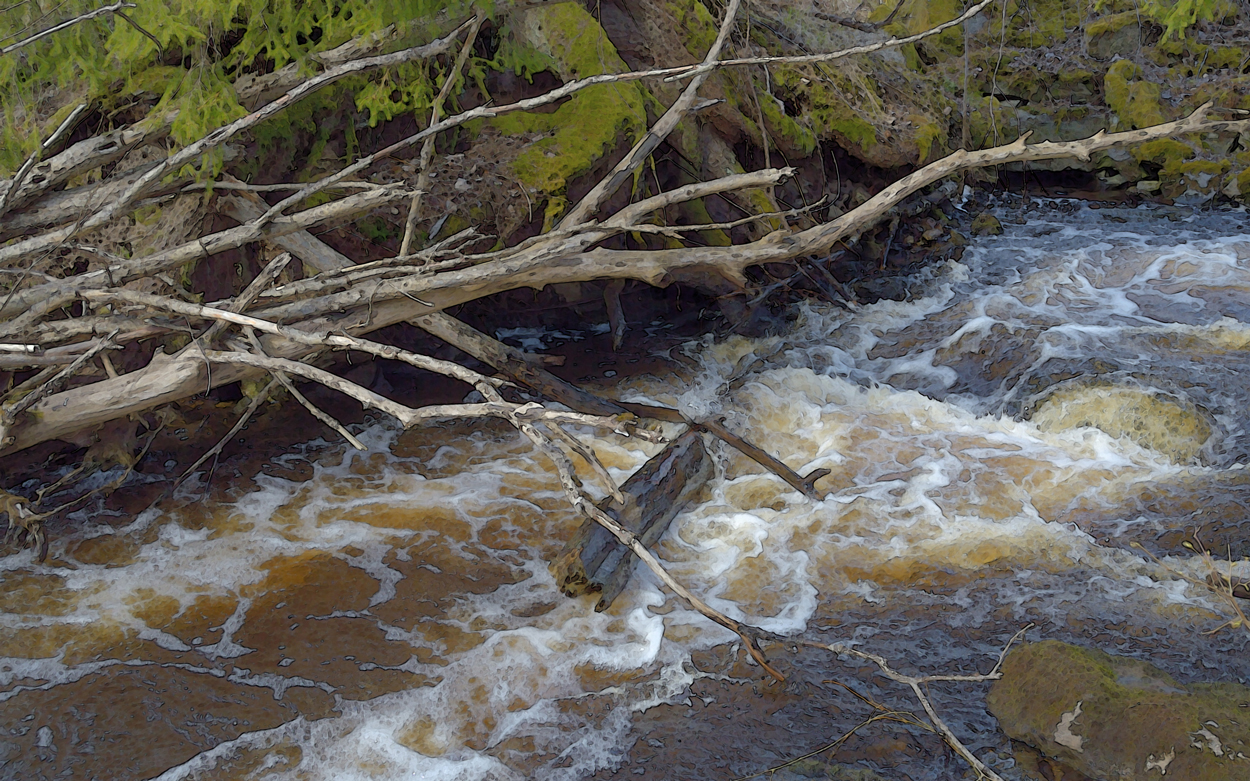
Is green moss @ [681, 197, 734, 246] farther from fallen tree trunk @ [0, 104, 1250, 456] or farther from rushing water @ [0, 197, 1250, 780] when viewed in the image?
fallen tree trunk @ [0, 104, 1250, 456]

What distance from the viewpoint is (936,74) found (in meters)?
12.2

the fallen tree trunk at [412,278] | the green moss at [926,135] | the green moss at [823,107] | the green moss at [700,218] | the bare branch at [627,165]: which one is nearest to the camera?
the fallen tree trunk at [412,278]

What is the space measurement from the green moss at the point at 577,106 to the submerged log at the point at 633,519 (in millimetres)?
2819

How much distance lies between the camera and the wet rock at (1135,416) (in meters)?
5.91

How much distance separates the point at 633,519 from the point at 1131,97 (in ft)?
37.8

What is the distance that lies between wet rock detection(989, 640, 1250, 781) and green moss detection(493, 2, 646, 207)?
5042 millimetres

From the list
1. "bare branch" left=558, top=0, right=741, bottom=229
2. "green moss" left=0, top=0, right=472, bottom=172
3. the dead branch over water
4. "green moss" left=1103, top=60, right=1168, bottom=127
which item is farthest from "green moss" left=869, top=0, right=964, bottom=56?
"green moss" left=0, top=0, right=472, bottom=172

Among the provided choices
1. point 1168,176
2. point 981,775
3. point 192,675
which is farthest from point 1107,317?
point 192,675

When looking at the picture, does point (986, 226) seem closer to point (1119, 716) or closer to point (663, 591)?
point (663, 591)

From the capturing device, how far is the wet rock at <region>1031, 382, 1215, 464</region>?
5.91m

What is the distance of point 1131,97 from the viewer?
1231 centimetres

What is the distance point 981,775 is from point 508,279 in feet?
11.6

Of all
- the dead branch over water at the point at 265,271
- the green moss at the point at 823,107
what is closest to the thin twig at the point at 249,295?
the dead branch over water at the point at 265,271

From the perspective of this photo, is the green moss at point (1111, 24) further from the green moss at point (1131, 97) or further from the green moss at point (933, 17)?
the green moss at point (933, 17)
